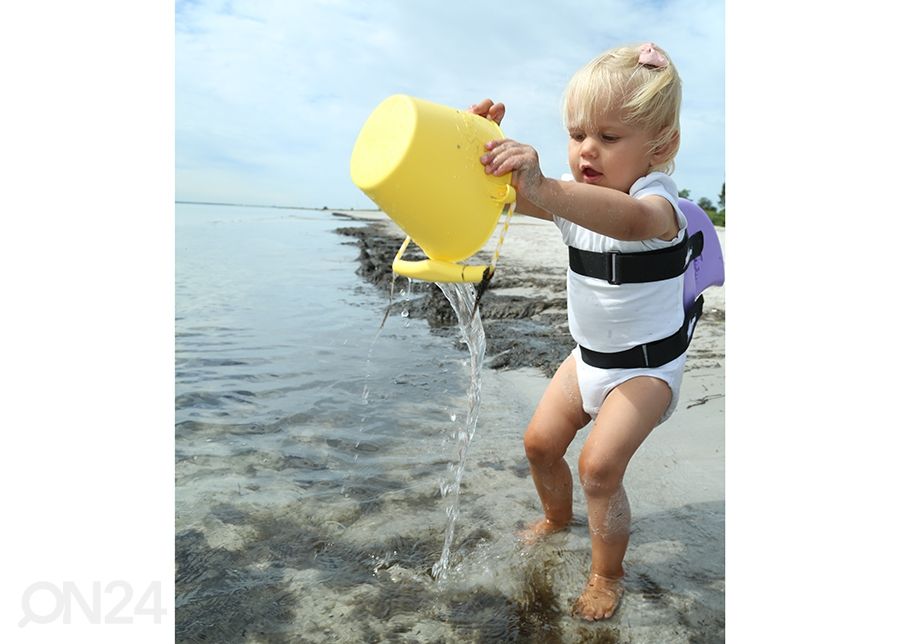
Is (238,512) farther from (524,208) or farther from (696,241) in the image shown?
(696,241)

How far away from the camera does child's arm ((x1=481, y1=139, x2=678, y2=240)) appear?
5.69ft

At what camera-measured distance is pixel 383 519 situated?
250cm

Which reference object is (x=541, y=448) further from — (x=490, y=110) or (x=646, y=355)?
(x=490, y=110)

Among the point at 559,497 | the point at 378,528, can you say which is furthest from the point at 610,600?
the point at 378,528

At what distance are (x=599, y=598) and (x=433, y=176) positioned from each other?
1.24 metres

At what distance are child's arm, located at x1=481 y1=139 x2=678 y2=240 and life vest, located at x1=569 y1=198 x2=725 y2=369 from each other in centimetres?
28

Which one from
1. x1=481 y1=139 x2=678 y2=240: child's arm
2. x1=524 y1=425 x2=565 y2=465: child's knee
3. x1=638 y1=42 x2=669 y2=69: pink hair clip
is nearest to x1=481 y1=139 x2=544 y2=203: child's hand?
x1=481 y1=139 x2=678 y2=240: child's arm

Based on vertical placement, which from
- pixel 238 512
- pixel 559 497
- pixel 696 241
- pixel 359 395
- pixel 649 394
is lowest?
pixel 359 395

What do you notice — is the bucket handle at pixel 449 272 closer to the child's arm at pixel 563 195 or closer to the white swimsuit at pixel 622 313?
the child's arm at pixel 563 195

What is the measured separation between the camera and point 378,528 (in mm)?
2434

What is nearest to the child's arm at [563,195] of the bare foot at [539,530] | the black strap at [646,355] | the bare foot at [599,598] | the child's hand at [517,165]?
the child's hand at [517,165]

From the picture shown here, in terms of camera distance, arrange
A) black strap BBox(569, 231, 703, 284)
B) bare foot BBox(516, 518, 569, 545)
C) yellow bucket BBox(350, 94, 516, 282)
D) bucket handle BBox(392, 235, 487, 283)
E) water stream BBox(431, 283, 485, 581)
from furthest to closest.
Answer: bare foot BBox(516, 518, 569, 545)
water stream BBox(431, 283, 485, 581)
black strap BBox(569, 231, 703, 284)
bucket handle BBox(392, 235, 487, 283)
yellow bucket BBox(350, 94, 516, 282)

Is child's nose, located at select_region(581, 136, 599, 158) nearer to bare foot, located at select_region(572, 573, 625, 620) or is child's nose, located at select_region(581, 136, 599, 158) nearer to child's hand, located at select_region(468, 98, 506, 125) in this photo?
child's hand, located at select_region(468, 98, 506, 125)

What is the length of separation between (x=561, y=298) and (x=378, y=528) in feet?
13.4
